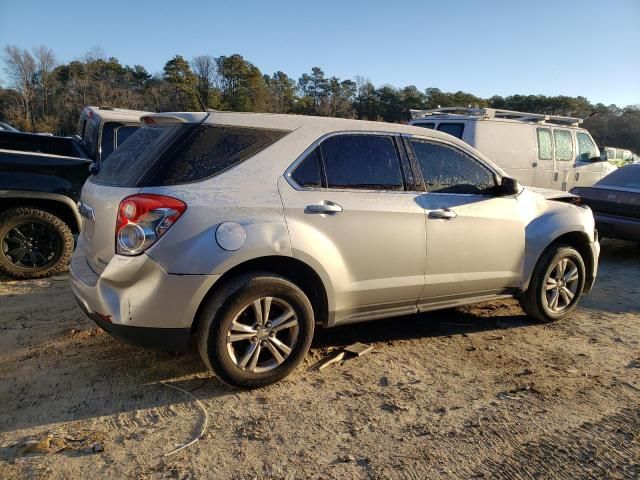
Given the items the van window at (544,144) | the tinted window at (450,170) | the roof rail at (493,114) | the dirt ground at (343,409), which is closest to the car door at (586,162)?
the roof rail at (493,114)

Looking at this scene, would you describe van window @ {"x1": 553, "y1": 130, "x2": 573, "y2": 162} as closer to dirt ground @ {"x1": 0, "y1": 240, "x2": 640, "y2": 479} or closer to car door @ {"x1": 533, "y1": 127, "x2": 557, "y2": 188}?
car door @ {"x1": 533, "y1": 127, "x2": 557, "y2": 188}

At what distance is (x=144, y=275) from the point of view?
2916 millimetres

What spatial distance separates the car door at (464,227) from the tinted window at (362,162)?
0.24 meters

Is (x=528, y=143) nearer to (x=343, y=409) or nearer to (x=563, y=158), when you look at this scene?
(x=563, y=158)

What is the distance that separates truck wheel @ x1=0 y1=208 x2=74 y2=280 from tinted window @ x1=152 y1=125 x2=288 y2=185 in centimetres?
317

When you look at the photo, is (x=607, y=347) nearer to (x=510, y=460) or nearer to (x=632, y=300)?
(x=632, y=300)

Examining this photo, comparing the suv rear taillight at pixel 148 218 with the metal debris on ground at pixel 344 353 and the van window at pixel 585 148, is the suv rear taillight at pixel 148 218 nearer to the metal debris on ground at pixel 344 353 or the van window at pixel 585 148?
the metal debris on ground at pixel 344 353

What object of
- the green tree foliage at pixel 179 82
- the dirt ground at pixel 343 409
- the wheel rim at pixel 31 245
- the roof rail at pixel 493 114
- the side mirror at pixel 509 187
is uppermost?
the green tree foliage at pixel 179 82

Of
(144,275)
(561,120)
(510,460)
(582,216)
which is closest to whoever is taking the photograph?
(510,460)

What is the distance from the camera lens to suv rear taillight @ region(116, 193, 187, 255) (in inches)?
115

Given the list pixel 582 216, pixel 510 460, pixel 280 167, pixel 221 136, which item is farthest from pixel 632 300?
pixel 221 136

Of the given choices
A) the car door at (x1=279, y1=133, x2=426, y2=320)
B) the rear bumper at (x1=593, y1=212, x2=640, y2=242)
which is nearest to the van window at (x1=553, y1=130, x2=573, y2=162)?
the rear bumper at (x1=593, y1=212, x2=640, y2=242)

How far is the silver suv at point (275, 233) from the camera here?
296 cm

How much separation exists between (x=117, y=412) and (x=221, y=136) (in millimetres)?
1794
